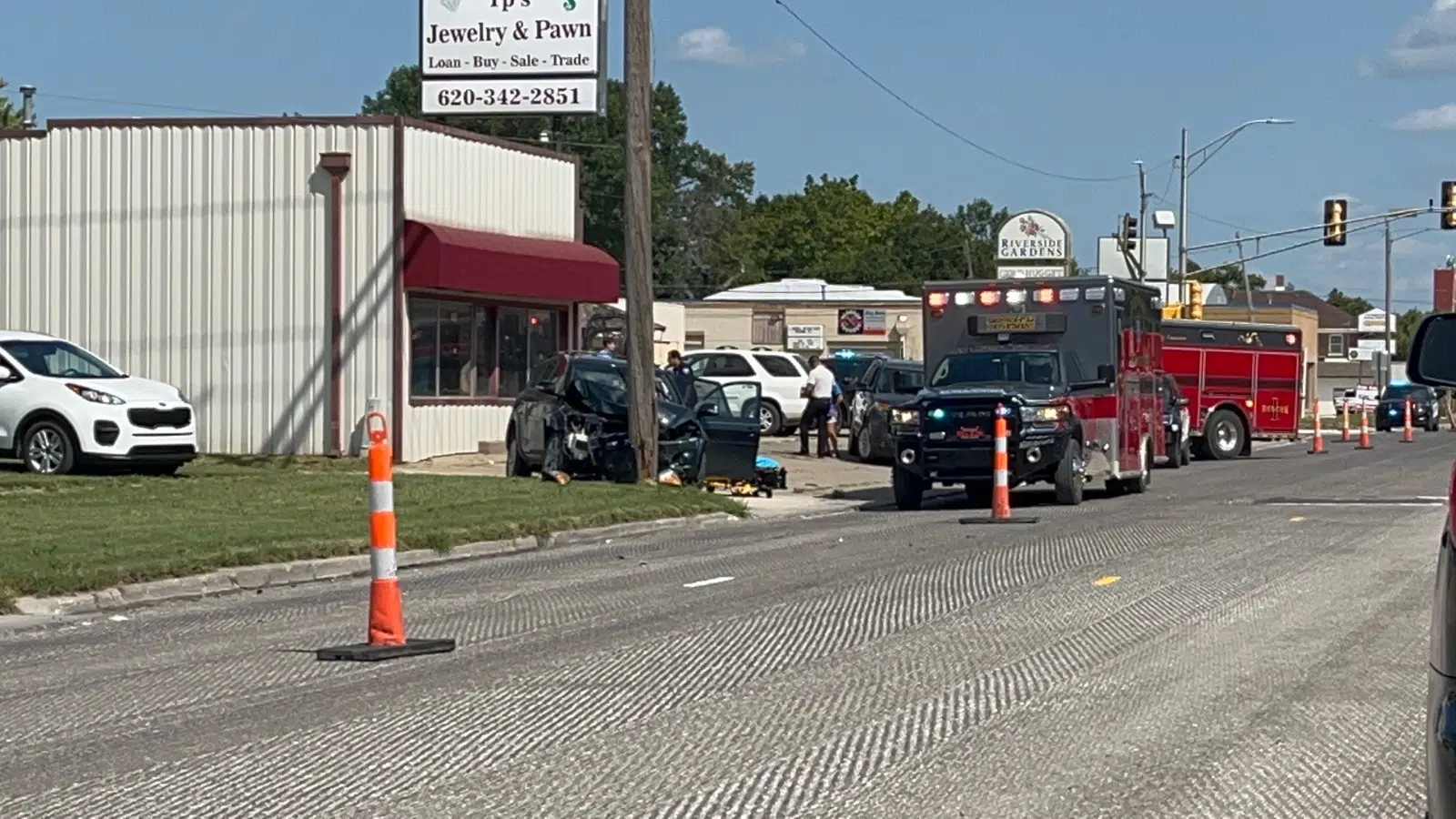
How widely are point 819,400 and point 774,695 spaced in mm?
24002

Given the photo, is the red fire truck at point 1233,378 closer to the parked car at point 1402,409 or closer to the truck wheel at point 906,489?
the truck wheel at point 906,489

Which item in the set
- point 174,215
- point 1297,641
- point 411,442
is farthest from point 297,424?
point 1297,641

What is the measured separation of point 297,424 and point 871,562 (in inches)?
596

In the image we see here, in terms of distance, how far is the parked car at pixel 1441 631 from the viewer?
433 cm

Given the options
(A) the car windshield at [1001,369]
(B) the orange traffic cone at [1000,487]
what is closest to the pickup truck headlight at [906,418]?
(A) the car windshield at [1001,369]

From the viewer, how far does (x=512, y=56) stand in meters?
33.2

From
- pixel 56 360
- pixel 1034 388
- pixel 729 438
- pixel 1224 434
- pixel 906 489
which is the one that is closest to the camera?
A: pixel 1034 388

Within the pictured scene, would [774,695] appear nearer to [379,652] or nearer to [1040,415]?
[379,652]

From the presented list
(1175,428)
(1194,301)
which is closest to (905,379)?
(1175,428)

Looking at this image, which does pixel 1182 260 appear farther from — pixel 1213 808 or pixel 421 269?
pixel 1213 808

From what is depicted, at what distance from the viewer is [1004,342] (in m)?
24.9

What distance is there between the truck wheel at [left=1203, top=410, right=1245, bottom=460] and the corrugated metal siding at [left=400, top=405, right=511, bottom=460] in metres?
14.5

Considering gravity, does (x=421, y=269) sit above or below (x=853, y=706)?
above

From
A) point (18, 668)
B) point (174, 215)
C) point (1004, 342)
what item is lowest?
point (18, 668)
